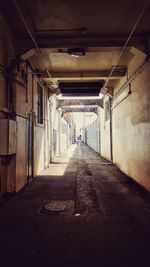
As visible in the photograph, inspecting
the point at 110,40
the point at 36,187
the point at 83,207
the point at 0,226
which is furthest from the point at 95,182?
the point at 110,40

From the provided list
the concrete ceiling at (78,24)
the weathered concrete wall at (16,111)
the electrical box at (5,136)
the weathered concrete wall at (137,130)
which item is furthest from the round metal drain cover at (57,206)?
the concrete ceiling at (78,24)

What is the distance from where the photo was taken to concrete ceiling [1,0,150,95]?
13.5 ft

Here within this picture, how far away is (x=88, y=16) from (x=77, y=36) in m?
0.89

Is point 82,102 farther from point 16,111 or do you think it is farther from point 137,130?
point 16,111

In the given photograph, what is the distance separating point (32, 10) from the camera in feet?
14.0

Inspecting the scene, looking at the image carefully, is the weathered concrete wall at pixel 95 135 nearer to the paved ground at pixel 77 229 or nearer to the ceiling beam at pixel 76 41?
the paved ground at pixel 77 229

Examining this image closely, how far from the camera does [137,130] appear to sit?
20.1 feet

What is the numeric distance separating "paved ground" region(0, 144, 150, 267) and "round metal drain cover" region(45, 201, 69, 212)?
9 centimetres

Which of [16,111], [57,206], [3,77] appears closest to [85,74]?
[16,111]

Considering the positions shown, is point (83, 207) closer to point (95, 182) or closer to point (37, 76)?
point (95, 182)

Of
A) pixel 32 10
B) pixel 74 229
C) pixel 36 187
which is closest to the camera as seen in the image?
pixel 74 229

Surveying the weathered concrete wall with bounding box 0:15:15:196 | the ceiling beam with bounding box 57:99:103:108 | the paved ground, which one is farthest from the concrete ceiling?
the ceiling beam with bounding box 57:99:103:108

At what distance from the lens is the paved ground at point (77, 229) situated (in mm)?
2477

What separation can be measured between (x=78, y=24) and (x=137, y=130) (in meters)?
3.47
